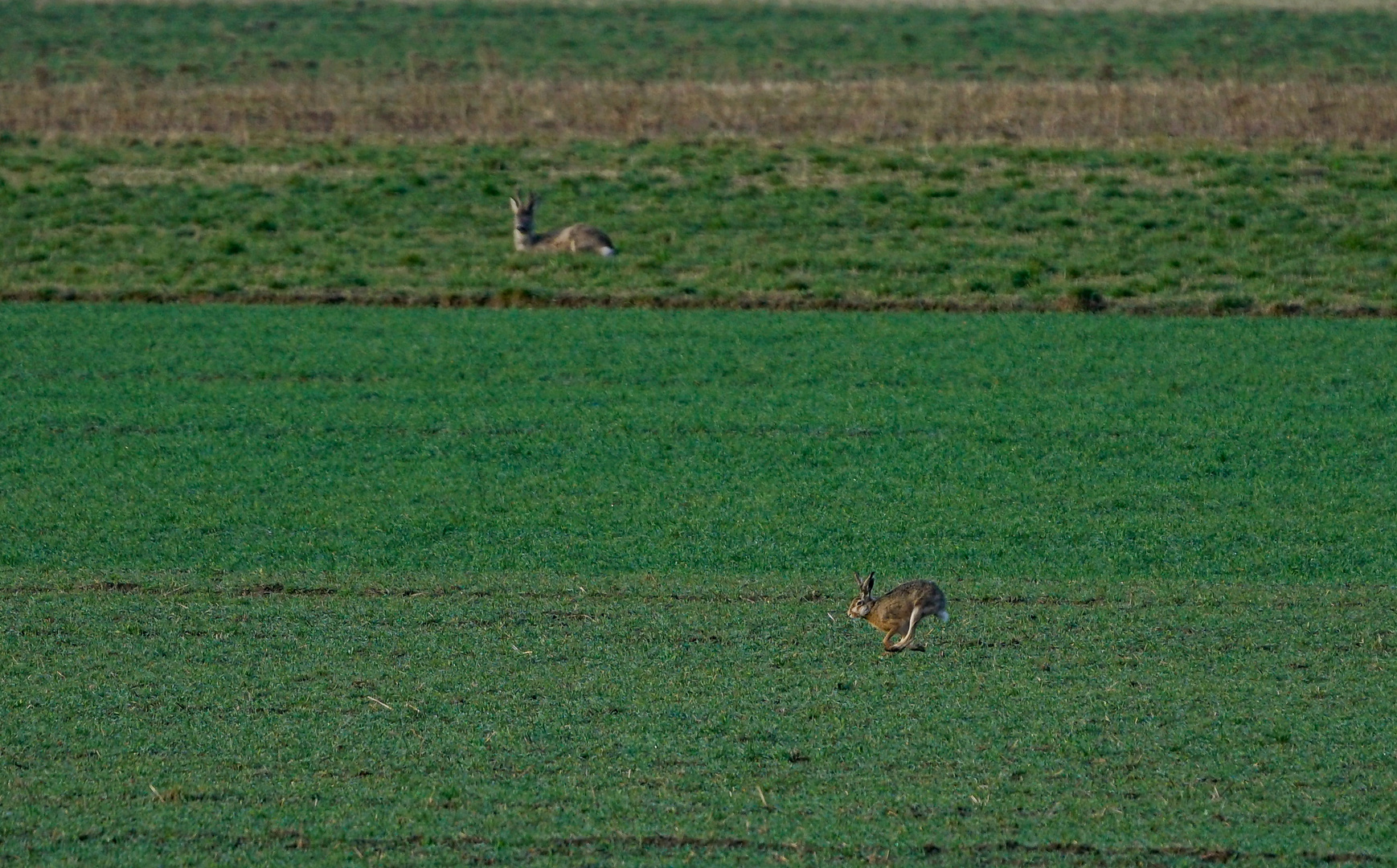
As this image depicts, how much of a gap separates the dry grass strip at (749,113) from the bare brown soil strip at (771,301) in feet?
29.4

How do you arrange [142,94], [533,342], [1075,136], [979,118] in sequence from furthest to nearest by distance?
[142,94]
[979,118]
[1075,136]
[533,342]

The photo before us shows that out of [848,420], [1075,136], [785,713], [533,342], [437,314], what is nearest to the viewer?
[785,713]

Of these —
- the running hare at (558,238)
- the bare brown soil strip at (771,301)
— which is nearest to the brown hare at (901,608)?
the bare brown soil strip at (771,301)

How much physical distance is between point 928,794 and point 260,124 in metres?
27.5

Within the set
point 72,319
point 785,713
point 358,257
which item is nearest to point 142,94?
point 358,257

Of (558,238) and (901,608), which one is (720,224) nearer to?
(558,238)

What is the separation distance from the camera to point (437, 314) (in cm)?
2020

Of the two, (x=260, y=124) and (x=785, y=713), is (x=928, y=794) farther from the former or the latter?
(x=260, y=124)

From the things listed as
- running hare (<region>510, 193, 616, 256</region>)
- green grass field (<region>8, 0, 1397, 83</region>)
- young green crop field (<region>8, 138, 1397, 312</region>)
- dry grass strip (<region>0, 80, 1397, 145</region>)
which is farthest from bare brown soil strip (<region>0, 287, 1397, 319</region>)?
green grass field (<region>8, 0, 1397, 83</region>)

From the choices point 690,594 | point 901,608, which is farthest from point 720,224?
point 901,608

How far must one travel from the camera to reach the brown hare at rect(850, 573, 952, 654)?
9086 mm

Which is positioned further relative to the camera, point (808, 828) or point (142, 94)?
point (142, 94)

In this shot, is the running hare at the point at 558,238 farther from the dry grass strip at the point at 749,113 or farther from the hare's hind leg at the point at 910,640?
the hare's hind leg at the point at 910,640

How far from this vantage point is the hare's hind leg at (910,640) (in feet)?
29.8
